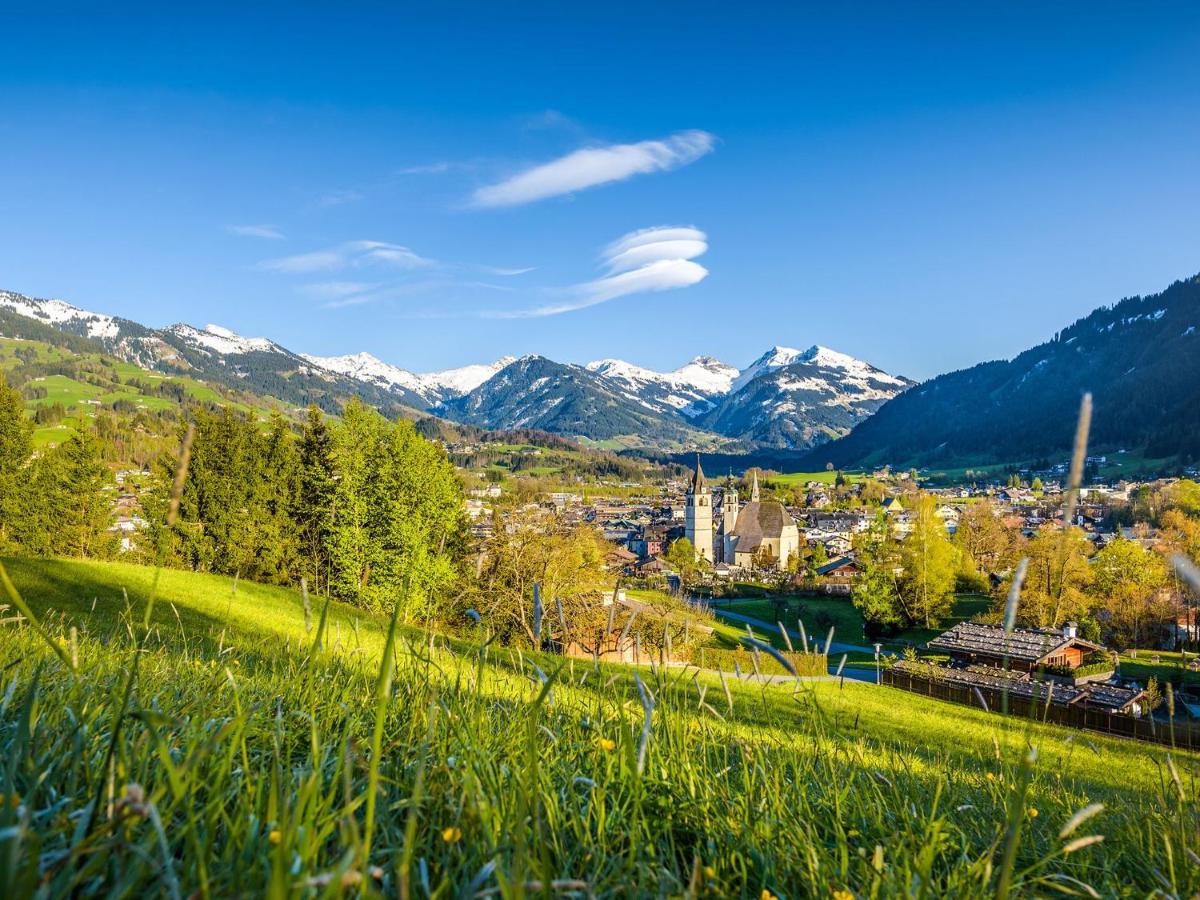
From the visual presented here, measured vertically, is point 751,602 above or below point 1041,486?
below

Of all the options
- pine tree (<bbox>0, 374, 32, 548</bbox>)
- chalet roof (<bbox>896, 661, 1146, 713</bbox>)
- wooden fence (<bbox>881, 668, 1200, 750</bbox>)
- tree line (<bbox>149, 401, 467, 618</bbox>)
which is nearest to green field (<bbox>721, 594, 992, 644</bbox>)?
chalet roof (<bbox>896, 661, 1146, 713</bbox>)

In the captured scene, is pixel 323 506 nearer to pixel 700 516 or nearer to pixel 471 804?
pixel 471 804

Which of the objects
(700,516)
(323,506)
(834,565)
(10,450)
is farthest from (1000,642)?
(700,516)

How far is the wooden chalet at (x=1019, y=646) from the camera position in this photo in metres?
37.6

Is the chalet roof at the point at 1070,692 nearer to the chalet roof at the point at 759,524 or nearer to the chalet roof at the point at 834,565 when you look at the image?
the chalet roof at the point at 834,565

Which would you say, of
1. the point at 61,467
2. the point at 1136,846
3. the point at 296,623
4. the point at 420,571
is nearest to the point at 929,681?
the point at 420,571

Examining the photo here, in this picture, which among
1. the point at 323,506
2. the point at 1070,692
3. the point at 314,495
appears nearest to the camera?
the point at 1070,692

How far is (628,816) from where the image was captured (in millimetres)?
2359

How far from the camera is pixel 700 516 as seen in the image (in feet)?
353

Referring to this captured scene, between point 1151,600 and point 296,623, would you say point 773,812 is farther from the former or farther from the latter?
point 1151,600

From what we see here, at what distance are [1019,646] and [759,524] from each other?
228 feet

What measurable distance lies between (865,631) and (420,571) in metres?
43.2

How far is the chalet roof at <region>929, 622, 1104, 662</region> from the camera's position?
37.2 meters

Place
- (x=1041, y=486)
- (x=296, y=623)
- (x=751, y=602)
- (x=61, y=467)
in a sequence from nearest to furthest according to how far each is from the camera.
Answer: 1. (x=296, y=623)
2. (x=61, y=467)
3. (x=751, y=602)
4. (x=1041, y=486)
